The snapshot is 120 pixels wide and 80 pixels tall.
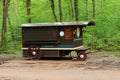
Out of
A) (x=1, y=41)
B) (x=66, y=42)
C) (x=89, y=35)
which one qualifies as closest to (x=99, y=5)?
(x=89, y=35)

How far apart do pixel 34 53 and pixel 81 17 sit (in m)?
13.9

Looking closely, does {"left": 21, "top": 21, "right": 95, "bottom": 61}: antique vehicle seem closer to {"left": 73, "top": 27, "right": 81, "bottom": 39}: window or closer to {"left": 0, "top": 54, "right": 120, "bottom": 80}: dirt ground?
{"left": 73, "top": 27, "right": 81, "bottom": 39}: window

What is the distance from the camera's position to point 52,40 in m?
20.0

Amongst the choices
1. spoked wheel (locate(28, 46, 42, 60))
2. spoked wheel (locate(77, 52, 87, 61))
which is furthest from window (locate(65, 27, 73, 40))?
spoked wheel (locate(28, 46, 42, 60))

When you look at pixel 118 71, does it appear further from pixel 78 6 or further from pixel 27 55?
pixel 78 6

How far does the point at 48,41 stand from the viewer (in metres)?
20.1

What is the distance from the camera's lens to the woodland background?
87.5ft

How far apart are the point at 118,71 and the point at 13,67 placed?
17.2ft

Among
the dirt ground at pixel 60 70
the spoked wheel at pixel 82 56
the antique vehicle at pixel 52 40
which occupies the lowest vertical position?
the dirt ground at pixel 60 70

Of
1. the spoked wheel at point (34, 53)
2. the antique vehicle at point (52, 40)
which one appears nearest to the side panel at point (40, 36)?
the antique vehicle at point (52, 40)

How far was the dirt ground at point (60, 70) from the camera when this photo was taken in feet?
47.1

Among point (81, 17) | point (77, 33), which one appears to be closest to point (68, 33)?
point (77, 33)

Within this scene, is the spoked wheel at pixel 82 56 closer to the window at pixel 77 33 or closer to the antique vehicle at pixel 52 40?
the antique vehicle at pixel 52 40

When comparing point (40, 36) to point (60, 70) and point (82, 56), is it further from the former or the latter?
point (60, 70)
